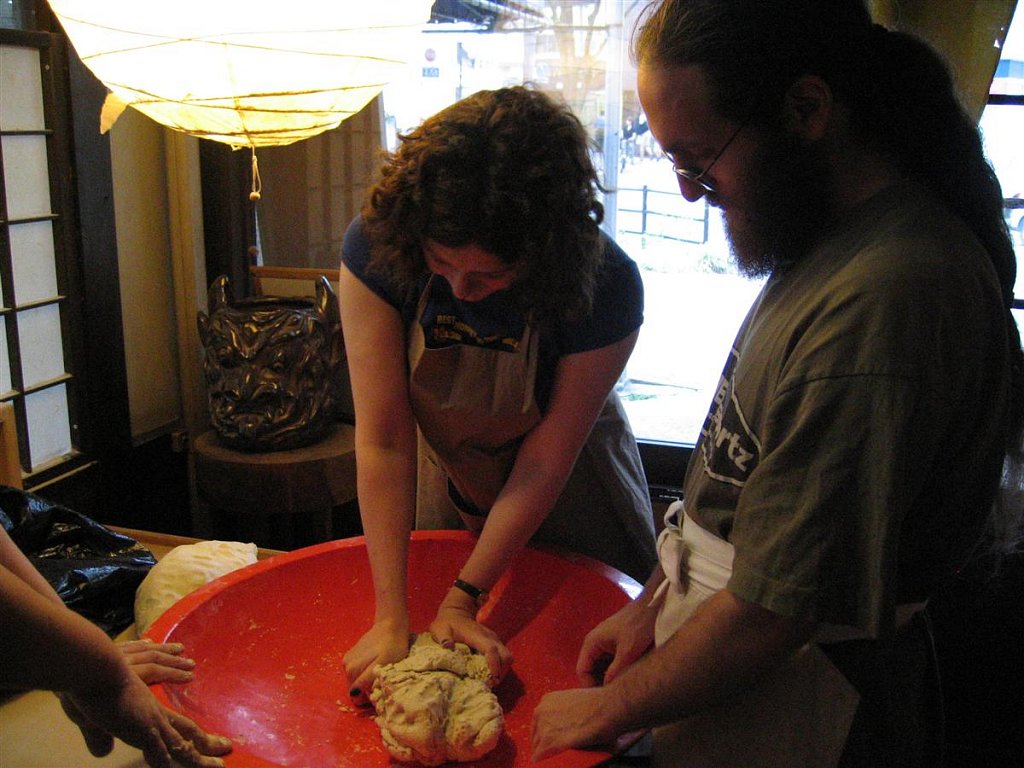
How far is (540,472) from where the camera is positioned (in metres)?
1.29

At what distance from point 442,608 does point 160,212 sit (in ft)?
6.16

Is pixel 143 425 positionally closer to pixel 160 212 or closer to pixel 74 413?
pixel 74 413

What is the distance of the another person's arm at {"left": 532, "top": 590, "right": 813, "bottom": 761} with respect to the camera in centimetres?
77

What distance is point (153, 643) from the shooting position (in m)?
1.11

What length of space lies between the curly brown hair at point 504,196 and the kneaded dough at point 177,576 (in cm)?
66

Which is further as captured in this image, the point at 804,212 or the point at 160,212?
the point at 160,212

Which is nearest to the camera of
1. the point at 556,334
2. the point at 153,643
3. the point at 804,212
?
the point at 804,212

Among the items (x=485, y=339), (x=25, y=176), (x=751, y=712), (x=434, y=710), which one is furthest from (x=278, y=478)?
(x=751, y=712)

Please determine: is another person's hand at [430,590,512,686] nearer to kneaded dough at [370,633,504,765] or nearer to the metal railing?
kneaded dough at [370,633,504,765]

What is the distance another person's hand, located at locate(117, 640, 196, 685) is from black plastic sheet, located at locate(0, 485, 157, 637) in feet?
1.41

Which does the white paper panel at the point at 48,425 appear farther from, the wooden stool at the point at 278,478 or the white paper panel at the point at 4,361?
the wooden stool at the point at 278,478

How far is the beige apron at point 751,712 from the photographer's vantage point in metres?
0.84

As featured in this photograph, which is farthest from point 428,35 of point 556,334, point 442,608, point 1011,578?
point 1011,578

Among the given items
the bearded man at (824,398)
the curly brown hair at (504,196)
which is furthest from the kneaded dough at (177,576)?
the bearded man at (824,398)
